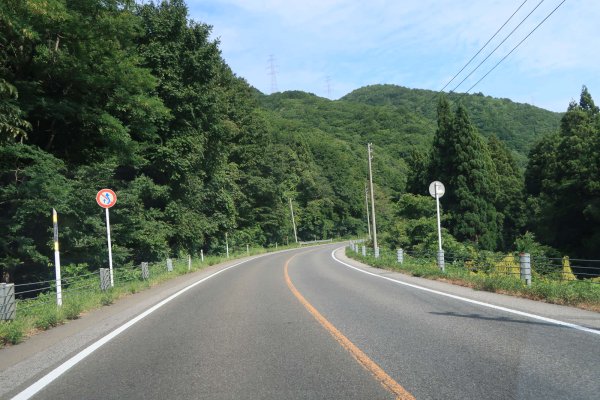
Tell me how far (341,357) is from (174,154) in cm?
2711

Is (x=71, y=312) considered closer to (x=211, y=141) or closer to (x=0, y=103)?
(x=0, y=103)

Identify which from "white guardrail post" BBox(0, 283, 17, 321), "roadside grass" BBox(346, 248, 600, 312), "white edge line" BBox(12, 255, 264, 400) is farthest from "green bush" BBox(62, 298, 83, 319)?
"roadside grass" BBox(346, 248, 600, 312)

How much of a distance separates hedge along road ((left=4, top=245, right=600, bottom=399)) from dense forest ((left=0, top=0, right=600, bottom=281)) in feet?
21.3

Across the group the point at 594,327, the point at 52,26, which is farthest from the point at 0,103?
the point at 594,327

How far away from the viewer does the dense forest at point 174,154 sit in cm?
1636

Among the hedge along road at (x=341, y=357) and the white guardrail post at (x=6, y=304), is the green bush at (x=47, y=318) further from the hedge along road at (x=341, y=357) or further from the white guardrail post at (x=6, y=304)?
the hedge along road at (x=341, y=357)

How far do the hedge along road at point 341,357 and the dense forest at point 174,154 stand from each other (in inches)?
255

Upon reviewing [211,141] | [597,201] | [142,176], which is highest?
[211,141]

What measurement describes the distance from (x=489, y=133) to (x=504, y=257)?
3735 centimetres

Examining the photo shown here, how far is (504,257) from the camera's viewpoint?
1903cm

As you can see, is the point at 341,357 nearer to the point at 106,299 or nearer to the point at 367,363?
the point at 367,363

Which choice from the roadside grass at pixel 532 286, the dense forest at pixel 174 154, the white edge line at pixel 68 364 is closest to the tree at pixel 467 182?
the dense forest at pixel 174 154

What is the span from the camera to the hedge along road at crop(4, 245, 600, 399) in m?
5.10

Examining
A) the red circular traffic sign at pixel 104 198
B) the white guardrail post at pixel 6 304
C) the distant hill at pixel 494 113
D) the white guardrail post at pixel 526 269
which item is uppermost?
the distant hill at pixel 494 113
